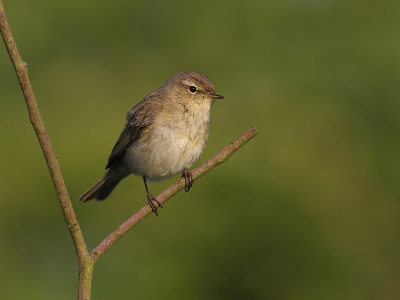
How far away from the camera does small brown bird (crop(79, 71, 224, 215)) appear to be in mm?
4199

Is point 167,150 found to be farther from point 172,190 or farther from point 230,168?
point 172,190

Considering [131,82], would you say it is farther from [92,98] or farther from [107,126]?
[107,126]

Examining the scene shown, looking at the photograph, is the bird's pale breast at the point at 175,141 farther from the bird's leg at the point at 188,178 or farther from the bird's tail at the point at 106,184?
the bird's tail at the point at 106,184

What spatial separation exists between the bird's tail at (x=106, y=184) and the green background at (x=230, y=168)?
35 cm

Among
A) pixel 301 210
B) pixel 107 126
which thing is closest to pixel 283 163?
pixel 301 210

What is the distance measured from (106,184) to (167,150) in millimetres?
985

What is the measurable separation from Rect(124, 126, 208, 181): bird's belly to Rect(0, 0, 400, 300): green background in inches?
39.5

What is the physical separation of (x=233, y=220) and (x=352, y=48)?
2.83m

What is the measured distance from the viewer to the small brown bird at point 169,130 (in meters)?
4.20

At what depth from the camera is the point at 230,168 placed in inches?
217

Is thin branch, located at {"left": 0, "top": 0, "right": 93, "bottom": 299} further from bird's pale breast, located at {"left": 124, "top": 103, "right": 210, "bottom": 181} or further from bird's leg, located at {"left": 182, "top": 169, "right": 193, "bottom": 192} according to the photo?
bird's pale breast, located at {"left": 124, "top": 103, "right": 210, "bottom": 181}

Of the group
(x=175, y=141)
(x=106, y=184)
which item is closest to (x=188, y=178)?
(x=175, y=141)

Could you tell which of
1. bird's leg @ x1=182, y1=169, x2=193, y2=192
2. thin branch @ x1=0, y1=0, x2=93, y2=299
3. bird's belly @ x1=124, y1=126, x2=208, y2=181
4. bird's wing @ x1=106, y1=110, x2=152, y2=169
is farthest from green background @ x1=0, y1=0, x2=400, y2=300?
thin branch @ x1=0, y1=0, x2=93, y2=299

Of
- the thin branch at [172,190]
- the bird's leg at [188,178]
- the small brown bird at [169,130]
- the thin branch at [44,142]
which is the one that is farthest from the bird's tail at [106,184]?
the thin branch at [44,142]
